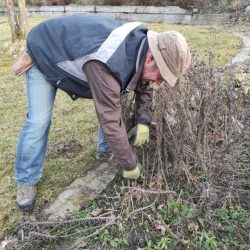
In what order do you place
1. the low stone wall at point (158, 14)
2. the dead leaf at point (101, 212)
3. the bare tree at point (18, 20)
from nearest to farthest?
the dead leaf at point (101, 212) < the bare tree at point (18, 20) < the low stone wall at point (158, 14)

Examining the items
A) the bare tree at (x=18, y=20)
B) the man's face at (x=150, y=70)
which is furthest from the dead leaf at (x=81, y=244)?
the bare tree at (x=18, y=20)

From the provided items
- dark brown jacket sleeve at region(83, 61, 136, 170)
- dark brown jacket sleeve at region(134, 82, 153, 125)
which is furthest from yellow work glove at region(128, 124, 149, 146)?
dark brown jacket sleeve at region(83, 61, 136, 170)

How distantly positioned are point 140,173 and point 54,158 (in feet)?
3.06

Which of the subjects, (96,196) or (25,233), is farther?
(96,196)

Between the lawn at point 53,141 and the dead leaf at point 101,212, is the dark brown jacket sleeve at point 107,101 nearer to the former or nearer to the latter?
the dead leaf at point 101,212

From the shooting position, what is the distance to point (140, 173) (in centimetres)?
273

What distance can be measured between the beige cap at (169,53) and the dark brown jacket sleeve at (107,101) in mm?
271

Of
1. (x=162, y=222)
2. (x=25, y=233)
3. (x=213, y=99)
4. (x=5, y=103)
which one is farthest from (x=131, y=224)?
(x=5, y=103)

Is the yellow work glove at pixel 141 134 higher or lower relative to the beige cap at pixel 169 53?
lower

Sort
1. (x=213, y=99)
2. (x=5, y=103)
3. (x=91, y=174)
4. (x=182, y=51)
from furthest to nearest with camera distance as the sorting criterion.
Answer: (x=5, y=103)
(x=91, y=174)
(x=213, y=99)
(x=182, y=51)

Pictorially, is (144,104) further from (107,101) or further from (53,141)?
(53,141)

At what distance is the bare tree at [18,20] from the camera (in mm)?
6129

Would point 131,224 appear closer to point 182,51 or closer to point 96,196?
point 96,196

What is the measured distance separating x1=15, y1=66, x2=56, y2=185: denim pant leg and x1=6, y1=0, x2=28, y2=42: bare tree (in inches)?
156
